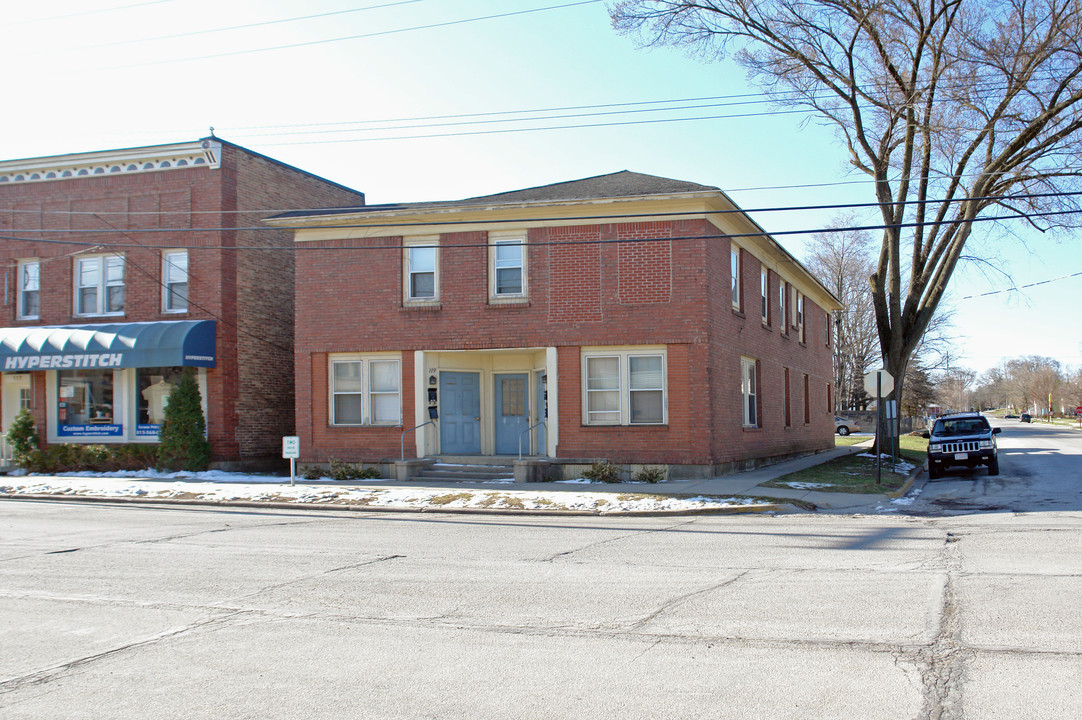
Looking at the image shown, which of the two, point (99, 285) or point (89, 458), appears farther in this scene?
point (99, 285)

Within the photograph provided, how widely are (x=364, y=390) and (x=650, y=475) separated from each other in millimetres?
7554

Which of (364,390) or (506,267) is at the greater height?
(506,267)

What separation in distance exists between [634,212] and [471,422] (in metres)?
6.72

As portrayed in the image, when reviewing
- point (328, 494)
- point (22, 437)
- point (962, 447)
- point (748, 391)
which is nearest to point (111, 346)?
point (22, 437)

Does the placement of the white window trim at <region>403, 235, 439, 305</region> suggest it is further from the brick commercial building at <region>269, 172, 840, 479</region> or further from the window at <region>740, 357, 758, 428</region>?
the window at <region>740, 357, 758, 428</region>

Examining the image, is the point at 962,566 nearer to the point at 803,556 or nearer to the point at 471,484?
the point at 803,556

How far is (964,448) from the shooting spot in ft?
74.1

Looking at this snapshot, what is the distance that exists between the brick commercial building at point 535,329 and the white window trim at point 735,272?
6 cm

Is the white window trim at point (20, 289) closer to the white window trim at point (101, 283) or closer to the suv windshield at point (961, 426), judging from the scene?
the white window trim at point (101, 283)

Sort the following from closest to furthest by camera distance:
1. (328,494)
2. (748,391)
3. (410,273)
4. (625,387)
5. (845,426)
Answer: (328,494) → (625,387) → (410,273) → (748,391) → (845,426)

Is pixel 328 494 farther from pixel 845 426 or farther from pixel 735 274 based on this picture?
pixel 845 426

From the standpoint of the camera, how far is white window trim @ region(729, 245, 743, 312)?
2192 centimetres

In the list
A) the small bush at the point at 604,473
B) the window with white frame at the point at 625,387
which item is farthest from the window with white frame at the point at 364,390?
the small bush at the point at 604,473

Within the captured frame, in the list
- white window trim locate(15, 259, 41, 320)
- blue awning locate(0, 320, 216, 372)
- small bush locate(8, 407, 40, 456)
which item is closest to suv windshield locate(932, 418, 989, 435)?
blue awning locate(0, 320, 216, 372)
